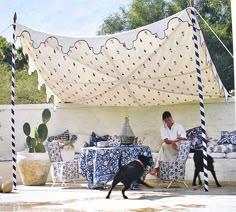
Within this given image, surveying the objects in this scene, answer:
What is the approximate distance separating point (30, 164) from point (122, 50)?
252 cm

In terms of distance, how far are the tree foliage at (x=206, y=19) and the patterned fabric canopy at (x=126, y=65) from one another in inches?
422

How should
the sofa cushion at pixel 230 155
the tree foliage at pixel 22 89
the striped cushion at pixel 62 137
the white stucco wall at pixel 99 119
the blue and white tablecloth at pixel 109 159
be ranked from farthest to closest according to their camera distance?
the tree foliage at pixel 22 89
the striped cushion at pixel 62 137
the white stucco wall at pixel 99 119
the sofa cushion at pixel 230 155
the blue and white tablecloth at pixel 109 159

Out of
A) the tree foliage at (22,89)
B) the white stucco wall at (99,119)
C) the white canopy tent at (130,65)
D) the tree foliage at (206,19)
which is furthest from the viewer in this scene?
the tree foliage at (206,19)

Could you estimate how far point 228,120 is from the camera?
10703 millimetres

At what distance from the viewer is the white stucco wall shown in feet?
36.1

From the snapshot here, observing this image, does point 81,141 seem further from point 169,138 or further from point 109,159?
point 109,159

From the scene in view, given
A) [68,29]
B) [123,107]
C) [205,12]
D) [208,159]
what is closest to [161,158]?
[208,159]

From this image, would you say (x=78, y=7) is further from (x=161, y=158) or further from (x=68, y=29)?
(x=161, y=158)

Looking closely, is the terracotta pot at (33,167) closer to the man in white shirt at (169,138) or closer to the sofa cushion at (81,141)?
the sofa cushion at (81,141)

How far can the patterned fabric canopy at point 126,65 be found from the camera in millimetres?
8500

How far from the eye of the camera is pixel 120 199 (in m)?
7.20

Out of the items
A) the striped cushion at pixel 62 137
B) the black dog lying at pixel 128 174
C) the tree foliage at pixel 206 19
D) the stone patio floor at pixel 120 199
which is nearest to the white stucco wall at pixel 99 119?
the striped cushion at pixel 62 137

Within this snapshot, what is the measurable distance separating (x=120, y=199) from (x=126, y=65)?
300 centimetres

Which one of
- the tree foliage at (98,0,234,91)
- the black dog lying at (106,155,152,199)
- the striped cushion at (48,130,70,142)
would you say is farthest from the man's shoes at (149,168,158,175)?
the tree foliage at (98,0,234,91)
